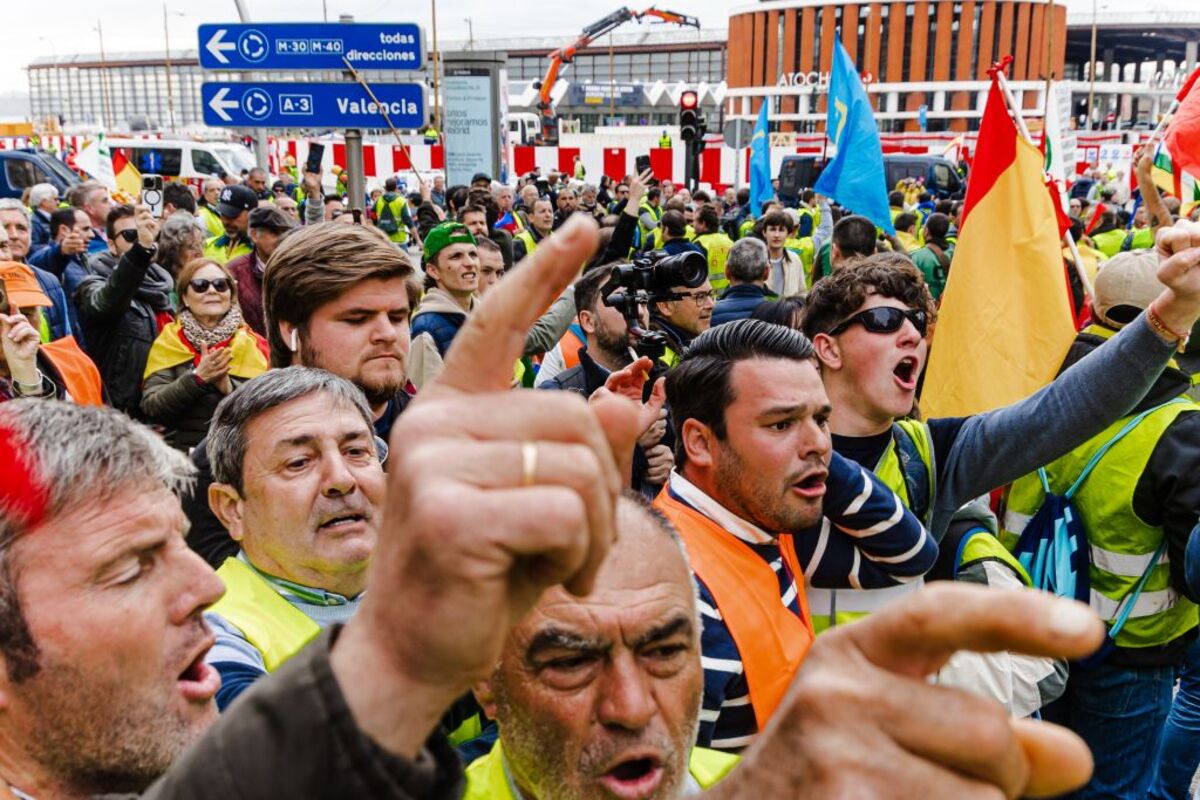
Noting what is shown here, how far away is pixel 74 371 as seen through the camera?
3.95 m

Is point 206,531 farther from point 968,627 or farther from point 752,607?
point 968,627

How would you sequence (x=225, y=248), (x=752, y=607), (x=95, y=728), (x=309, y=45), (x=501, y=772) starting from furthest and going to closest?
(x=225, y=248) → (x=309, y=45) → (x=752, y=607) → (x=501, y=772) → (x=95, y=728)

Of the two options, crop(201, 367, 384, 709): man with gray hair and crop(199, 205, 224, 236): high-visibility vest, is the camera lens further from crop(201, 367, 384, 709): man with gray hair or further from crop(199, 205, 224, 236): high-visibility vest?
crop(199, 205, 224, 236): high-visibility vest

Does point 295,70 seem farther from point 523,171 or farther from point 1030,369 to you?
point 523,171

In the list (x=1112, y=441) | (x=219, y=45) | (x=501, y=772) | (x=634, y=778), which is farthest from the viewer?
(x=219, y=45)

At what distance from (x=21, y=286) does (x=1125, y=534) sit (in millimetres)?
4430

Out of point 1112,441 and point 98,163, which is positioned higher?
point 98,163

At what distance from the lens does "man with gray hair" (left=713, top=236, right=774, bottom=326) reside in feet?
18.1

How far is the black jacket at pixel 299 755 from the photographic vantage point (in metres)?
0.77

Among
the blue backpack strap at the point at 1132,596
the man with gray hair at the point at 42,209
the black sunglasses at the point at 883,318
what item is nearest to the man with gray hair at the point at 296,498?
the black sunglasses at the point at 883,318

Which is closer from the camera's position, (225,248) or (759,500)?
(759,500)

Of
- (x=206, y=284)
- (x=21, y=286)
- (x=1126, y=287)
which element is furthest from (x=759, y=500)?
(x=21, y=286)

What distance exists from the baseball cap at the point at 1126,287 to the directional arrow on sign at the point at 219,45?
6043 millimetres

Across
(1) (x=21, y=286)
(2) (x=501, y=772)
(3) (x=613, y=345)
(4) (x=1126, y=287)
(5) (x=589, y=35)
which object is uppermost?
(5) (x=589, y=35)
